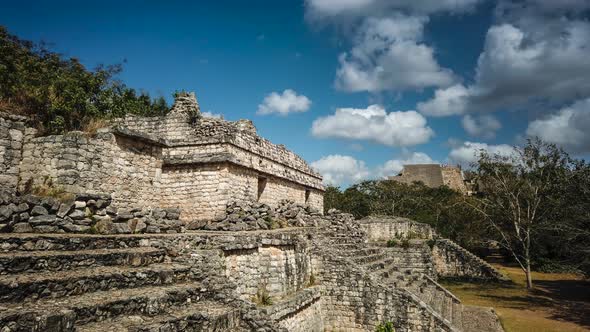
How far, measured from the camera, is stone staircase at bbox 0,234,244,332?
4051mm

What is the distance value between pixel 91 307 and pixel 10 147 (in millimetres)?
4820

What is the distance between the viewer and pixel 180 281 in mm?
6270

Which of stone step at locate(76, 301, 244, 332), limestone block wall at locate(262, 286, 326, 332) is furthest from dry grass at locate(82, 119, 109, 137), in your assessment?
limestone block wall at locate(262, 286, 326, 332)

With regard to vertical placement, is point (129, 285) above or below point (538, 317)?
above

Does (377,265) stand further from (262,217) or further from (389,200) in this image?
(389,200)

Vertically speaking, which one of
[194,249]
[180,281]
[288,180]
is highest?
[288,180]

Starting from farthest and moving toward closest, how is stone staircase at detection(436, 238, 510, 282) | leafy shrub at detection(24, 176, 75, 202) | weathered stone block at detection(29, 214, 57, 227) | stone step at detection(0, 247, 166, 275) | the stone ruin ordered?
stone staircase at detection(436, 238, 510, 282) < leafy shrub at detection(24, 176, 75, 202) < weathered stone block at detection(29, 214, 57, 227) < the stone ruin < stone step at detection(0, 247, 166, 275)

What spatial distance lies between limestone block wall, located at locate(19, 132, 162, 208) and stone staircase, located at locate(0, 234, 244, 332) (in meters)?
2.30

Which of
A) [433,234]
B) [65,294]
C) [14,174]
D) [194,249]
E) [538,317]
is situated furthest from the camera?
[433,234]

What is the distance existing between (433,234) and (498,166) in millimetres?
6521

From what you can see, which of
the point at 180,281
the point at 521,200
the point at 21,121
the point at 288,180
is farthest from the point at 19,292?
the point at 521,200

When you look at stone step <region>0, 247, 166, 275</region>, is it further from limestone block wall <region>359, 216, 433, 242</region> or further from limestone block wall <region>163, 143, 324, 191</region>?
limestone block wall <region>359, 216, 433, 242</region>

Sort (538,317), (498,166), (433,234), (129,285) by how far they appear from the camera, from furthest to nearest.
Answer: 1. (433,234)
2. (498,166)
3. (538,317)
4. (129,285)

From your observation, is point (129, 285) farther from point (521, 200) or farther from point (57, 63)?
point (521, 200)
